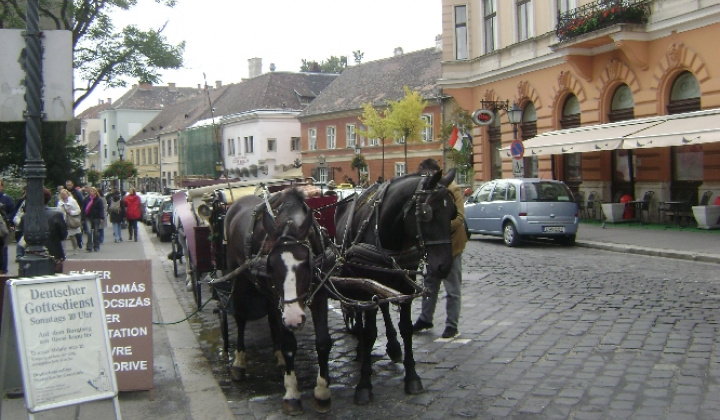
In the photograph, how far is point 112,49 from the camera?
93.8ft

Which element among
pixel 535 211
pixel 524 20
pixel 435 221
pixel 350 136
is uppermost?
pixel 524 20

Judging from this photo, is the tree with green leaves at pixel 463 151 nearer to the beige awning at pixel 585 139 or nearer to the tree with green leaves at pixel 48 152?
the beige awning at pixel 585 139

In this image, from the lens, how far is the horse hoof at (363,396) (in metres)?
5.67

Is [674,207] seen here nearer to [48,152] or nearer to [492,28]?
[492,28]

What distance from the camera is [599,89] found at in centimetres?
2444

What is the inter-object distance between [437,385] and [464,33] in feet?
91.6

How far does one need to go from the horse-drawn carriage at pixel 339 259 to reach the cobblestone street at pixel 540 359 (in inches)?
13.5

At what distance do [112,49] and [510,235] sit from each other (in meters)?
18.0

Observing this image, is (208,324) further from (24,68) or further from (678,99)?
(678,99)

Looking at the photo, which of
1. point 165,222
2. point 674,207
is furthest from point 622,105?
point 165,222

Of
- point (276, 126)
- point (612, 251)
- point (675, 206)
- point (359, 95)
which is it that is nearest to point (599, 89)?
point (675, 206)

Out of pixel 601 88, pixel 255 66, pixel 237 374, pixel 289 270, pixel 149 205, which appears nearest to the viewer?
pixel 289 270

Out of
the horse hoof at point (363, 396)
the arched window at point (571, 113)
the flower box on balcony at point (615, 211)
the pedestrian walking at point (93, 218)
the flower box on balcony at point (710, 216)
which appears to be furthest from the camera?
the arched window at point (571, 113)

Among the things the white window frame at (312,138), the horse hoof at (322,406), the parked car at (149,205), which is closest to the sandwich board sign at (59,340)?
the horse hoof at (322,406)
